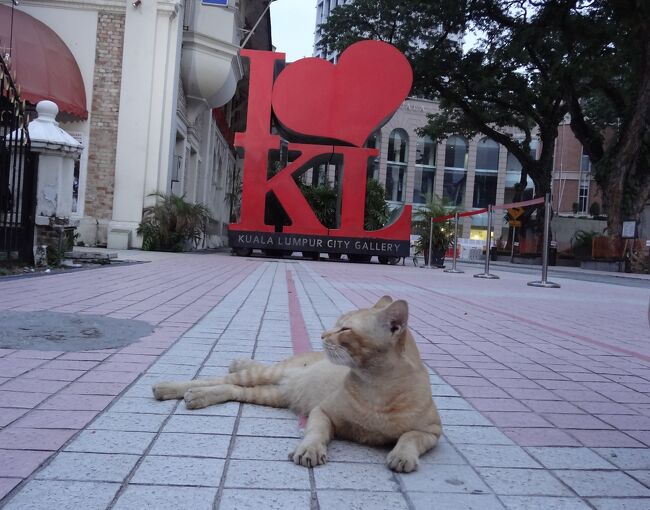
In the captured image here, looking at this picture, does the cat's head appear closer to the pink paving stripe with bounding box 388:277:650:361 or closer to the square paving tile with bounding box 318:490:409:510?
the square paving tile with bounding box 318:490:409:510

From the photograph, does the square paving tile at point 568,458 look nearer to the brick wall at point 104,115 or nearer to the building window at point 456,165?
the brick wall at point 104,115

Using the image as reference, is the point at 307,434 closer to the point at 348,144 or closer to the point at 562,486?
the point at 562,486

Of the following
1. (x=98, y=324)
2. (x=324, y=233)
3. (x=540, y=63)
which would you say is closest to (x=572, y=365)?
(x=98, y=324)

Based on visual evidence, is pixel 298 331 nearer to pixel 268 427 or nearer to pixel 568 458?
pixel 268 427

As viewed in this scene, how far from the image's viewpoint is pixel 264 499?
2039mm

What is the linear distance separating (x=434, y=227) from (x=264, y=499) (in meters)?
20.6

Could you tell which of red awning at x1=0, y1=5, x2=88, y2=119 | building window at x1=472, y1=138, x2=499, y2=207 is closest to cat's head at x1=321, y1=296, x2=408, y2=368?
red awning at x1=0, y1=5, x2=88, y2=119

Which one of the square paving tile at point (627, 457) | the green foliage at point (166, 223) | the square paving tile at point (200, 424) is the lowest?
the square paving tile at point (200, 424)

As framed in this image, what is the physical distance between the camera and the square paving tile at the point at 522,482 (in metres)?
2.25

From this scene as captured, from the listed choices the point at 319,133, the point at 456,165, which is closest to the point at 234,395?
the point at 319,133

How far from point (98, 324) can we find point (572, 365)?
11.7 feet

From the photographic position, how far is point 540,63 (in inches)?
1105

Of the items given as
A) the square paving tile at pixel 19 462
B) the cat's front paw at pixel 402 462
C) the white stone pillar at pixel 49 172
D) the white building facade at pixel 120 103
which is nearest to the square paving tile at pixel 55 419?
the square paving tile at pixel 19 462

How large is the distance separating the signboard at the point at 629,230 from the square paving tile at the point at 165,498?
2713cm
